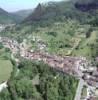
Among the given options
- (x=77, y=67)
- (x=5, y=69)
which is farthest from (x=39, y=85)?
(x=77, y=67)

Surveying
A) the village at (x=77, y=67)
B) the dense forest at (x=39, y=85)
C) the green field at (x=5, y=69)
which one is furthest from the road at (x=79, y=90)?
the green field at (x=5, y=69)

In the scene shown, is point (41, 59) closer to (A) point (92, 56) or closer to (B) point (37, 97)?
(A) point (92, 56)

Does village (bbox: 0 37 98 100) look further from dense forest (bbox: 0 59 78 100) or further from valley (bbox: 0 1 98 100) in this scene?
dense forest (bbox: 0 59 78 100)

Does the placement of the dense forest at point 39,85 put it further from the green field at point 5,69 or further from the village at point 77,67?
the village at point 77,67

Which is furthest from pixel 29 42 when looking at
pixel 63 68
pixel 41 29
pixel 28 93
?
pixel 28 93

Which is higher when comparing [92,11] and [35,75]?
[92,11]

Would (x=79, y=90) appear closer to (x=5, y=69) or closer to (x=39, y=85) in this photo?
(x=39, y=85)
